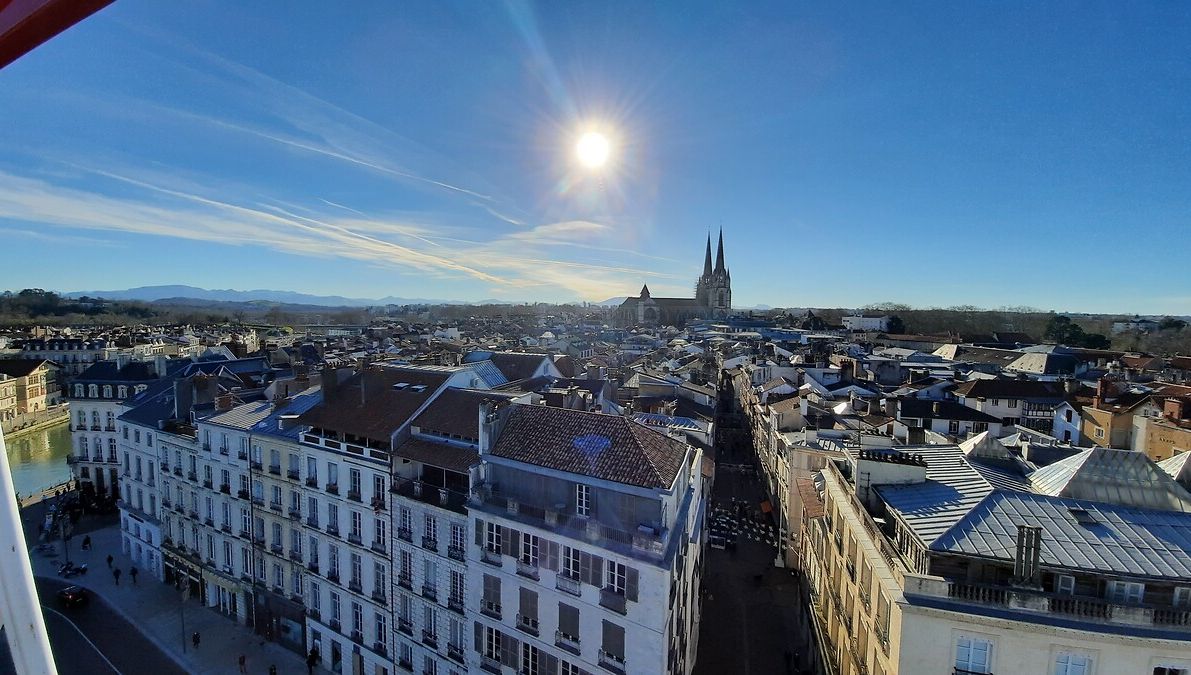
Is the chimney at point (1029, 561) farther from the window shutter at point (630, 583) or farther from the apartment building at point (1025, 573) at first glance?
the window shutter at point (630, 583)

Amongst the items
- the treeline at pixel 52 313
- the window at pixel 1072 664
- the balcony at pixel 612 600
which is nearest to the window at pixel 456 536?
the balcony at pixel 612 600

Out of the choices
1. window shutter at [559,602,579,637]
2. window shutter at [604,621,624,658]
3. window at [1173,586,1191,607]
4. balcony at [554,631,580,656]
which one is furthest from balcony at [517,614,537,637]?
window at [1173,586,1191,607]

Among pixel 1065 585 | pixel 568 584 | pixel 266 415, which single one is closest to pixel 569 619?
pixel 568 584

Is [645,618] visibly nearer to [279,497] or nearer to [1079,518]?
[1079,518]

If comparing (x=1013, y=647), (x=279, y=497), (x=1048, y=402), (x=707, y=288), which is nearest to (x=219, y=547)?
(x=279, y=497)

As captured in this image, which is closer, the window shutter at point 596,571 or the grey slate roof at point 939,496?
the grey slate roof at point 939,496
